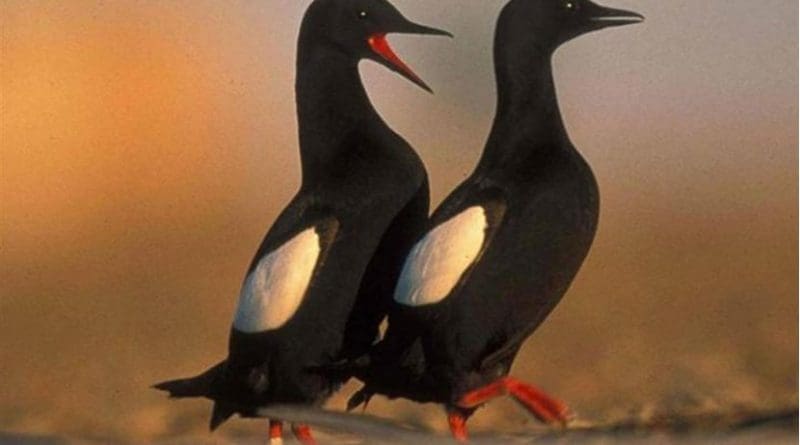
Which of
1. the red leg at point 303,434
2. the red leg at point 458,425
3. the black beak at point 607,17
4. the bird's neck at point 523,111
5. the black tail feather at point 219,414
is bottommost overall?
the red leg at point 458,425

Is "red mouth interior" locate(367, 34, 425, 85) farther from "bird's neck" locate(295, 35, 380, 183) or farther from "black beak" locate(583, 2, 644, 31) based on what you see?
"black beak" locate(583, 2, 644, 31)

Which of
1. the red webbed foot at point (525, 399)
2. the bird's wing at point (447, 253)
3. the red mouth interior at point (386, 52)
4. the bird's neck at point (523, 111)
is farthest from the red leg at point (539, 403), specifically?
the red mouth interior at point (386, 52)

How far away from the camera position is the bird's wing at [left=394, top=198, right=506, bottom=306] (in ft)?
5.07

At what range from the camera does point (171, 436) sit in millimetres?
1600

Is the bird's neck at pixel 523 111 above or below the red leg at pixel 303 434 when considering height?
above

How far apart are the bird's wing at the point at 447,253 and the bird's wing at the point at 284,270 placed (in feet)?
0.31

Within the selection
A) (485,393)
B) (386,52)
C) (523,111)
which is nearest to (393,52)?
(386,52)

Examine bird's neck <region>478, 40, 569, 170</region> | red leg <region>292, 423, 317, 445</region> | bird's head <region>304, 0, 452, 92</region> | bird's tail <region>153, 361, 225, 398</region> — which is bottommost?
red leg <region>292, 423, 317, 445</region>

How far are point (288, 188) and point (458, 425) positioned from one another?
32 centimetres

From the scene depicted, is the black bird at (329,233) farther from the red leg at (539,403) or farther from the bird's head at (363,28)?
the red leg at (539,403)

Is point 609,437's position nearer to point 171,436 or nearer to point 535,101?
point 535,101

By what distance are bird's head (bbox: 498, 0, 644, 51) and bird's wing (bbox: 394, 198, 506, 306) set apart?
0.18m

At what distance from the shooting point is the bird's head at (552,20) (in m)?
1.56

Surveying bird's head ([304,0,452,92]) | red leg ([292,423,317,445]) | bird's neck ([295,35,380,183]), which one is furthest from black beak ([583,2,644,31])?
red leg ([292,423,317,445])
